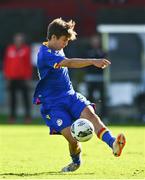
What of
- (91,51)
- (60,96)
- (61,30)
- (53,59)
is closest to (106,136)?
(60,96)

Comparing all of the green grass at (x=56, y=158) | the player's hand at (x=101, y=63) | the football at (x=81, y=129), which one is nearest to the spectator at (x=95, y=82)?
the green grass at (x=56, y=158)

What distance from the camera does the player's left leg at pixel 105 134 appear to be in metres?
10.5

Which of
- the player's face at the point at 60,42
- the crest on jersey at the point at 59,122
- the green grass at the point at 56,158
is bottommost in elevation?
the green grass at the point at 56,158

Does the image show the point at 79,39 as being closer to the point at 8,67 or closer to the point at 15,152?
the point at 8,67

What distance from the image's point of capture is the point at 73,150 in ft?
36.4

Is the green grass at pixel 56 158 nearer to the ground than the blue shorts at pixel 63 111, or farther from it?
nearer to the ground

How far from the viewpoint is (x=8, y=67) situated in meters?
22.2

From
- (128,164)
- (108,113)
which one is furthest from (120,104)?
(128,164)

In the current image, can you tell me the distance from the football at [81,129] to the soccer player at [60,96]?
21cm

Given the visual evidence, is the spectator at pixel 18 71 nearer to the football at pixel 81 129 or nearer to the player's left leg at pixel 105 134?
the player's left leg at pixel 105 134

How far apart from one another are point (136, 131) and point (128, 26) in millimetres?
5803

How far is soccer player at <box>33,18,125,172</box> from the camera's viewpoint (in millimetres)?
10859

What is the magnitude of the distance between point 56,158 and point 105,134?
204 centimetres

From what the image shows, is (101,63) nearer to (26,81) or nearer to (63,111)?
(63,111)
